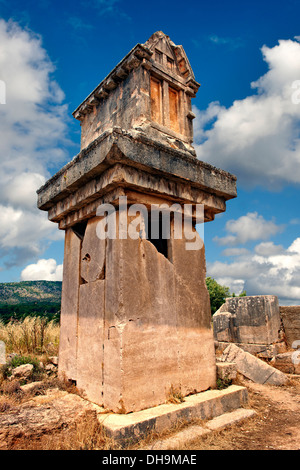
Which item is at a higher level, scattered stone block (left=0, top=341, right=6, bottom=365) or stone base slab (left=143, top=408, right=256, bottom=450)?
scattered stone block (left=0, top=341, right=6, bottom=365)

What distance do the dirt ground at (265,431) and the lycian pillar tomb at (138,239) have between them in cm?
53

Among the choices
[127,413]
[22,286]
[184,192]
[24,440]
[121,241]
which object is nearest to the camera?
[24,440]

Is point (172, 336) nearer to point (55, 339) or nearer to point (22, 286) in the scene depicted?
point (55, 339)

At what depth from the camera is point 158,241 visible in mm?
3879

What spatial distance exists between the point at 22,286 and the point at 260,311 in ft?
152

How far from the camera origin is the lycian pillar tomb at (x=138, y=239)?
2801 mm

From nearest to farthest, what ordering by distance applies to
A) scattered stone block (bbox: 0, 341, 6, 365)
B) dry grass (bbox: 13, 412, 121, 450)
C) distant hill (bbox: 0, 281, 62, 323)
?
dry grass (bbox: 13, 412, 121, 450), scattered stone block (bbox: 0, 341, 6, 365), distant hill (bbox: 0, 281, 62, 323)

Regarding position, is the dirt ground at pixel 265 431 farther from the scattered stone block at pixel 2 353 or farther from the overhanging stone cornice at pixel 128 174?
the scattered stone block at pixel 2 353

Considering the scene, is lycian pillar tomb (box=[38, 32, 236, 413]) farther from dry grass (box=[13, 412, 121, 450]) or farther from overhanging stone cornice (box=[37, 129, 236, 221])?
dry grass (box=[13, 412, 121, 450])

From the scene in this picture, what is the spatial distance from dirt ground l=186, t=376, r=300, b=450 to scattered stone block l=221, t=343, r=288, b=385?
32.9 inches

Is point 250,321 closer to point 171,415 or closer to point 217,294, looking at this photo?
point 171,415

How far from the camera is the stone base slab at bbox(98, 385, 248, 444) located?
2357 mm

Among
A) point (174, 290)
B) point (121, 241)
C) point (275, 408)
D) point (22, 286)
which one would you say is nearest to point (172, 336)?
point (174, 290)

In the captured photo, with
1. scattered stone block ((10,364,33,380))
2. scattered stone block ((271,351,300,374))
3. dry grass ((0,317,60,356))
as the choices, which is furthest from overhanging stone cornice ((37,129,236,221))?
scattered stone block ((271,351,300,374))
